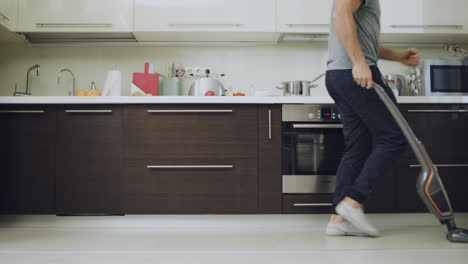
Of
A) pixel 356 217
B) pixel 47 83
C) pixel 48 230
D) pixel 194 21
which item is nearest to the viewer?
pixel 356 217

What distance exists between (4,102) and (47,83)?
67 centimetres

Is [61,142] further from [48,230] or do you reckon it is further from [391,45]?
[391,45]

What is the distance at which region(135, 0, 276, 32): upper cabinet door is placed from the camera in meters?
2.77

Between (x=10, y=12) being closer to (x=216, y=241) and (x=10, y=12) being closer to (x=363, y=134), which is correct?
(x=216, y=241)

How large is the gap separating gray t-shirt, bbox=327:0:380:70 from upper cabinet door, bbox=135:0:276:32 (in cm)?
87

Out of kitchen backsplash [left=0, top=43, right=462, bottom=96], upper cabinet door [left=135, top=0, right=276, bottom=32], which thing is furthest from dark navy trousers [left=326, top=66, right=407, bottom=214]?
kitchen backsplash [left=0, top=43, right=462, bottom=96]

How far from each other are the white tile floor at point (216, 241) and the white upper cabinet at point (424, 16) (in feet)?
4.03

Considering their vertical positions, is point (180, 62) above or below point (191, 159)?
above

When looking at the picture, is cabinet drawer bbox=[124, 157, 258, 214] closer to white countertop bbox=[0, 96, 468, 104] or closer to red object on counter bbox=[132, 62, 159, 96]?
white countertop bbox=[0, 96, 468, 104]

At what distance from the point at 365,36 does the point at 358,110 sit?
359 millimetres

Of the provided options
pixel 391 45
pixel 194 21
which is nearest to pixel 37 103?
pixel 194 21

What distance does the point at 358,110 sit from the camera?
1945 mm

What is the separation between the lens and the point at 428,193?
1857 millimetres

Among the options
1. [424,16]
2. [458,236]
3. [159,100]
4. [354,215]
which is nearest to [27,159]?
[159,100]
